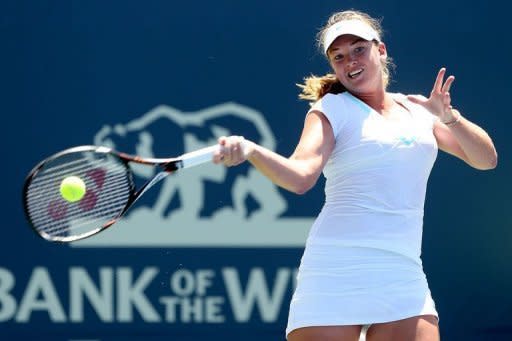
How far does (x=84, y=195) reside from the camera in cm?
293

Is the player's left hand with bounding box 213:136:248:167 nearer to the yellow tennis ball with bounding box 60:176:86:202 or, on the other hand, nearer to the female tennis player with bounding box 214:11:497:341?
the female tennis player with bounding box 214:11:497:341

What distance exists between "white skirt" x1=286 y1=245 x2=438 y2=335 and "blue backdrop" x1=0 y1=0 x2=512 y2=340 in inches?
48.7

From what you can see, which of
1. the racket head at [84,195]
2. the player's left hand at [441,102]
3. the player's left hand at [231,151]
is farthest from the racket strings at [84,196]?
the player's left hand at [441,102]

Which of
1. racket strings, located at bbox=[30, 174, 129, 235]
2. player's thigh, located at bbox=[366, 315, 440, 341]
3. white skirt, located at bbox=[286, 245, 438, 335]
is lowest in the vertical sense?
player's thigh, located at bbox=[366, 315, 440, 341]

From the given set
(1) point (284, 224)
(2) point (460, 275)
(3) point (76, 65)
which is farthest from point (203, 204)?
(2) point (460, 275)

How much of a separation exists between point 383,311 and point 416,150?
0.40 meters

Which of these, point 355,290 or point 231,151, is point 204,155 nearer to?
point 231,151

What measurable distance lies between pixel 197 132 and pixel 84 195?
3.50 feet

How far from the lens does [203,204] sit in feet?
13.1

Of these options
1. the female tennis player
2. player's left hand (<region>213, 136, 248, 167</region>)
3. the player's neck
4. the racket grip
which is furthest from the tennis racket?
the player's neck

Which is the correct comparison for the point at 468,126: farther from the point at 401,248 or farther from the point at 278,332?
the point at 278,332

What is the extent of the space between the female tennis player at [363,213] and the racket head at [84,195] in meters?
0.50

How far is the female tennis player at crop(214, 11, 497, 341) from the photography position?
8.83 ft

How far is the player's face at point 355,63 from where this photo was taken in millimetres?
2812
